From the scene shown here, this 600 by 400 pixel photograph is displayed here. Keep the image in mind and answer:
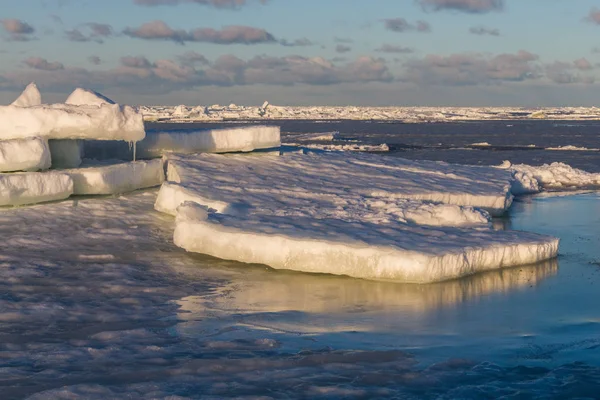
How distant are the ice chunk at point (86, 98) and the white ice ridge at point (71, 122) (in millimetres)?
713

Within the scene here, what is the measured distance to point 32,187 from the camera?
11836 millimetres

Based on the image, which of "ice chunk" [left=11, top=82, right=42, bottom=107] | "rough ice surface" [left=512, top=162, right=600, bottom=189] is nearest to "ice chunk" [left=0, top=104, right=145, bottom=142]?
"ice chunk" [left=11, top=82, right=42, bottom=107]

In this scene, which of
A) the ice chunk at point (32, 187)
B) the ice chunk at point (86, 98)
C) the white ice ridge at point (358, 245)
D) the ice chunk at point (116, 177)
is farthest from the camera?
the ice chunk at point (86, 98)

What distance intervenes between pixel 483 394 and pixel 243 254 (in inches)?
180

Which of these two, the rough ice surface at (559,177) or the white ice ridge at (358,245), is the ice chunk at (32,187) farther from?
the rough ice surface at (559,177)

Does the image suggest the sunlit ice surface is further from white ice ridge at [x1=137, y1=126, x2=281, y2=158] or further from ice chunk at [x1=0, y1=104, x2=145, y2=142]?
white ice ridge at [x1=137, y1=126, x2=281, y2=158]

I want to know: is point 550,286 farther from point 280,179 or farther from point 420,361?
point 280,179

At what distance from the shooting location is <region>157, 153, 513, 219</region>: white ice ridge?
11.1 meters

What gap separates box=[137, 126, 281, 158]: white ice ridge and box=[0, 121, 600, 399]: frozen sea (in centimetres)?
454

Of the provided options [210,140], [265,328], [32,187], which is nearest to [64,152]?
[32,187]

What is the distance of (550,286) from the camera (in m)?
8.45

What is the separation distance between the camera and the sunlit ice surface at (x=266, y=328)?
5.30 m

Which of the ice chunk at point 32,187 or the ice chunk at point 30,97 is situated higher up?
the ice chunk at point 30,97

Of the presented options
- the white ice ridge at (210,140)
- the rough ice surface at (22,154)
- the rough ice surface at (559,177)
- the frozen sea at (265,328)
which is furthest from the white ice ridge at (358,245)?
the rough ice surface at (559,177)
